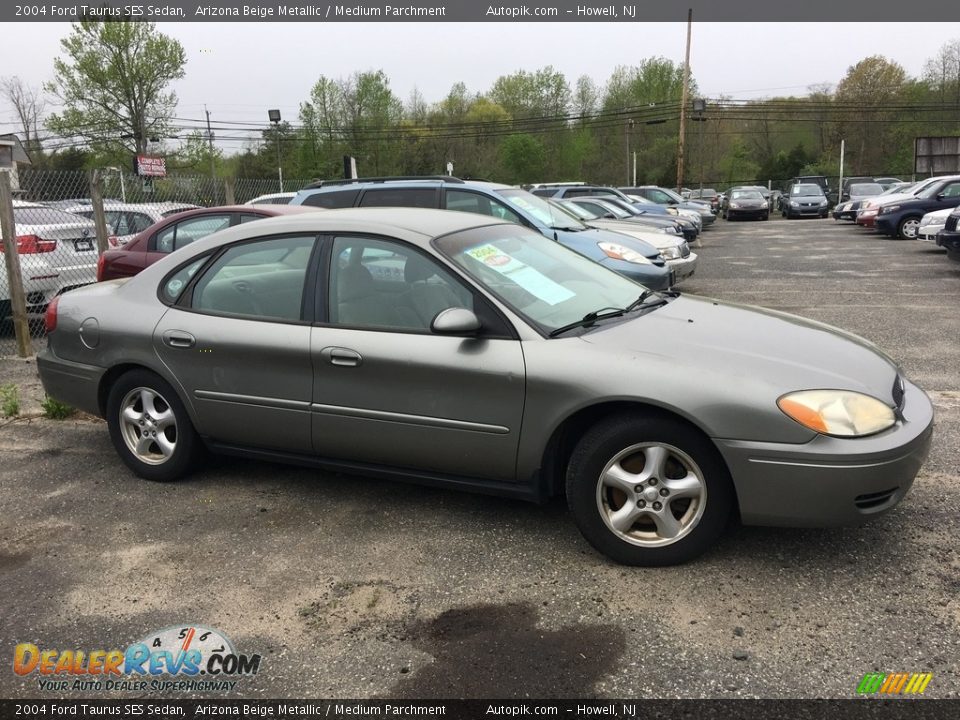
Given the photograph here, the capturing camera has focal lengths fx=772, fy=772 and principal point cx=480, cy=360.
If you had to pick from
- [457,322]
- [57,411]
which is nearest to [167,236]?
[57,411]

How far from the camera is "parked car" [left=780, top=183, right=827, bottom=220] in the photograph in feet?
106

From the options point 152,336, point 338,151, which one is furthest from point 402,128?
point 152,336

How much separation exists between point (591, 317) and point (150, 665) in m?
2.34

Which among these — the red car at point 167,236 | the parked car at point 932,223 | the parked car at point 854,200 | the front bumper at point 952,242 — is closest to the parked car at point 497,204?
the red car at point 167,236

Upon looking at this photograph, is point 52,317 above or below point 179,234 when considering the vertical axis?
below

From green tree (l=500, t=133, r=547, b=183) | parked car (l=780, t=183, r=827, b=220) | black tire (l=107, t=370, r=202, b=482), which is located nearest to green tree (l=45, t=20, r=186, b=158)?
green tree (l=500, t=133, r=547, b=183)

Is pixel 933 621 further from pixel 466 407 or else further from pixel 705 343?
pixel 466 407

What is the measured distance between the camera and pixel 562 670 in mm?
2662

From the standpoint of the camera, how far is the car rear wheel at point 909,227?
63.0 feet

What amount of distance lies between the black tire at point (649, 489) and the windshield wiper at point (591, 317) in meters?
0.47

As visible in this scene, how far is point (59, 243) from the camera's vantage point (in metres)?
9.02

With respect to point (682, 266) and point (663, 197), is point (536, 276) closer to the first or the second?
point (682, 266)

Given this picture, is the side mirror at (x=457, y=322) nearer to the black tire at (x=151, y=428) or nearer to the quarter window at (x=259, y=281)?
the quarter window at (x=259, y=281)

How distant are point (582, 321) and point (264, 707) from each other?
2.08 m
